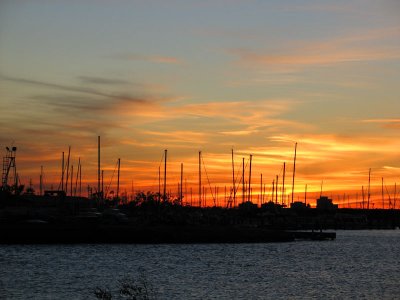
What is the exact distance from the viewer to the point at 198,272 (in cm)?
8244

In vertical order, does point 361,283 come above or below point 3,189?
below

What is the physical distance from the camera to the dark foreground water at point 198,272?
64.4 m

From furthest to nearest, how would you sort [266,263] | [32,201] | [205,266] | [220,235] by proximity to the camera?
[32,201] < [220,235] < [266,263] < [205,266]

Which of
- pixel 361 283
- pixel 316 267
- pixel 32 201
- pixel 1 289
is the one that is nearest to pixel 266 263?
pixel 316 267

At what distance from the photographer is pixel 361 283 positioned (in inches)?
2933

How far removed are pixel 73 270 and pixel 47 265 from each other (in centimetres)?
576

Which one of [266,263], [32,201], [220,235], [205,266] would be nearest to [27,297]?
[205,266]

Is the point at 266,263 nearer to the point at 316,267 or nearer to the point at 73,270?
the point at 316,267

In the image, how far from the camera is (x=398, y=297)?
6175 centimetres

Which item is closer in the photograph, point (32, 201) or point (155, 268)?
point (155, 268)

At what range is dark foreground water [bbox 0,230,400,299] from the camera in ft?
211

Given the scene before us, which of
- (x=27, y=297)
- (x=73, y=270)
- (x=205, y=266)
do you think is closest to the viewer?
(x=27, y=297)

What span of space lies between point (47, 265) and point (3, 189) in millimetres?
94100

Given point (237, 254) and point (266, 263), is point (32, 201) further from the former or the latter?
point (266, 263)
